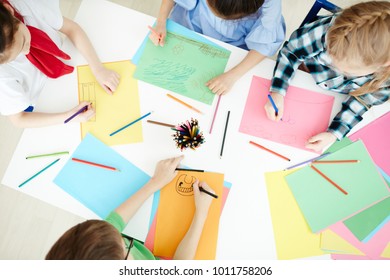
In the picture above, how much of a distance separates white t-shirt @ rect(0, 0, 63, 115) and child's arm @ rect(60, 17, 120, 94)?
2.1 inches

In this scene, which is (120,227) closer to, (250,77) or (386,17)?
(250,77)

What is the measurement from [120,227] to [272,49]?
0.71 meters

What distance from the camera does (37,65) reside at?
0.99m

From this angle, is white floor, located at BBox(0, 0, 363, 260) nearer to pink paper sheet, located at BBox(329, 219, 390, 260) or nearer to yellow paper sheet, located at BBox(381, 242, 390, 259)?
pink paper sheet, located at BBox(329, 219, 390, 260)

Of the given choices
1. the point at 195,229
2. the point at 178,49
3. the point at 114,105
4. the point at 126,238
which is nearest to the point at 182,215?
the point at 195,229

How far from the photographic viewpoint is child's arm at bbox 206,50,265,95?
968mm

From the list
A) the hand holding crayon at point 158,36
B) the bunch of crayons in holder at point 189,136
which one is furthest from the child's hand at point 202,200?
the hand holding crayon at point 158,36

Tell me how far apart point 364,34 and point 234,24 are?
432mm

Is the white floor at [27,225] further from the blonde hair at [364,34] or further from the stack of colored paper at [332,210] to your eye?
the blonde hair at [364,34]

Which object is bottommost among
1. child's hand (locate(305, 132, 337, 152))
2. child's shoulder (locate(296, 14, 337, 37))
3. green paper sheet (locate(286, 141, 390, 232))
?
green paper sheet (locate(286, 141, 390, 232))

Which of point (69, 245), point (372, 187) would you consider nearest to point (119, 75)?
point (69, 245)

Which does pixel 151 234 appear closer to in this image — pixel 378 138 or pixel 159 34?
pixel 159 34

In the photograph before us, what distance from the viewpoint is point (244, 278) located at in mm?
892

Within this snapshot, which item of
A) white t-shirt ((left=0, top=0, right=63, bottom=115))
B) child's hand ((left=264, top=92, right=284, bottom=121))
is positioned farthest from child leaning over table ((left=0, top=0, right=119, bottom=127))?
child's hand ((left=264, top=92, right=284, bottom=121))
